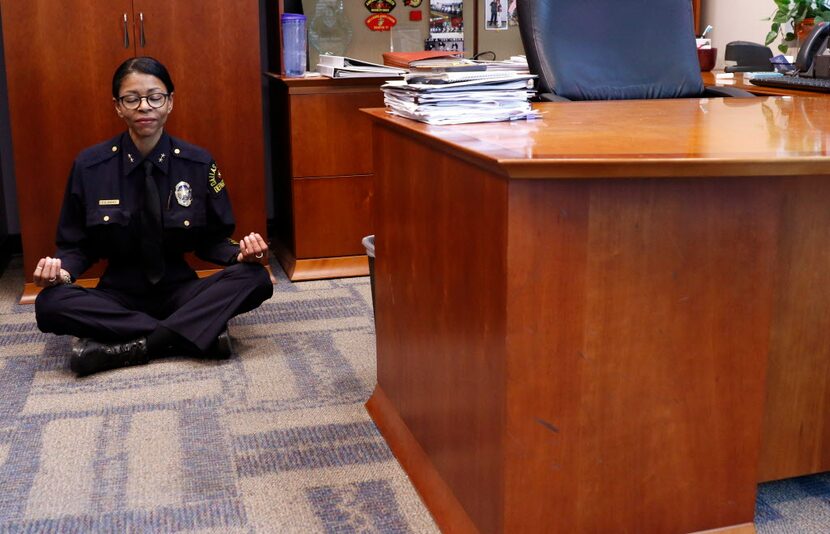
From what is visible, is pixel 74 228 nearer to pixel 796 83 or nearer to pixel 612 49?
pixel 612 49

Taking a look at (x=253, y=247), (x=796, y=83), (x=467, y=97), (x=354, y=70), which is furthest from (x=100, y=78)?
(x=796, y=83)

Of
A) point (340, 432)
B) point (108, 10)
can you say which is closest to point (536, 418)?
point (340, 432)

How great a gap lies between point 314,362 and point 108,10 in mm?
1388

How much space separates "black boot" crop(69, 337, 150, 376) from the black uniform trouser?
0.09ft

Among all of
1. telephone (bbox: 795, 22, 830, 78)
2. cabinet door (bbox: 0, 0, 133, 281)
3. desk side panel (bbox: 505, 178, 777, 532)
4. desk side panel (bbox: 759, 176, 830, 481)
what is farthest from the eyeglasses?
telephone (bbox: 795, 22, 830, 78)

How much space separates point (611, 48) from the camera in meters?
2.66

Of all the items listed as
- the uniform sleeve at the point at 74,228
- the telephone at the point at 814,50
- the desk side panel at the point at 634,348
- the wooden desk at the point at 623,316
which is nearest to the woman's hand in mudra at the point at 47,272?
the uniform sleeve at the point at 74,228

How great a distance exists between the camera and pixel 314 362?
2.43 meters

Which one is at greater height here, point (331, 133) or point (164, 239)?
point (331, 133)

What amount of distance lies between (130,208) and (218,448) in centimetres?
92

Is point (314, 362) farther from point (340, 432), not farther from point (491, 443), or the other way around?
point (491, 443)

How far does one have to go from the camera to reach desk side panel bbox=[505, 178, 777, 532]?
1.24 metres

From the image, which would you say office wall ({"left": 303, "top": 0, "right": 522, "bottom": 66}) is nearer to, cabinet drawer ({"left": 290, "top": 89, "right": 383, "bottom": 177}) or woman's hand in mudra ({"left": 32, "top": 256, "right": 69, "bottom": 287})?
cabinet drawer ({"left": 290, "top": 89, "right": 383, "bottom": 177})

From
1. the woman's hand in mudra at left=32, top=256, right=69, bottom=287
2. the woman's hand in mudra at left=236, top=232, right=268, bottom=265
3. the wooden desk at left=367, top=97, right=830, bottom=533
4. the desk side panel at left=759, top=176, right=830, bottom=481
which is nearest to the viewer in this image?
the wooden desk at left=367, top=97, right=830, bottom=533
